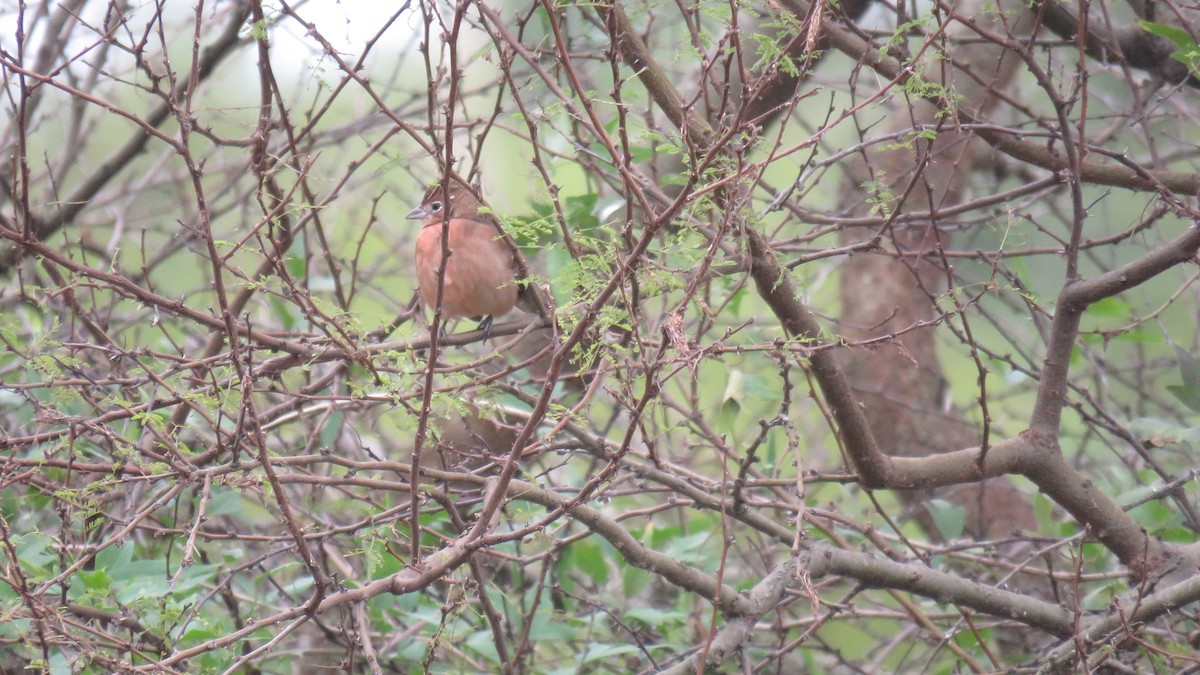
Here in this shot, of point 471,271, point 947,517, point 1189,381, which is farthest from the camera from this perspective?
point 471,271

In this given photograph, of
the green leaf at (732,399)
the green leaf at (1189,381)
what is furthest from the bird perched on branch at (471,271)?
the green leaf at (1189,381)

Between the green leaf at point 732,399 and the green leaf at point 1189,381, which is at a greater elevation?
the green leaf at point 1189,381

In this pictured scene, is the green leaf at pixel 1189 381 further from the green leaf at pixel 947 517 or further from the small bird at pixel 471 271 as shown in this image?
the small bird at pixel 471 271

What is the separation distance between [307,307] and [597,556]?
7.04ft

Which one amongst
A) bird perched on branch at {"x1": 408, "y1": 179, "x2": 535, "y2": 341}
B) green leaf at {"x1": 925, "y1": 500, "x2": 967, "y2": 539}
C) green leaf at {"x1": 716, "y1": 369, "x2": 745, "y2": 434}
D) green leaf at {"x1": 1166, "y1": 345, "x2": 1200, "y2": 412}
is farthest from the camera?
bird perched on branch at {"x1": 408, "y1": 179, "x2": 535, "y2": 341}

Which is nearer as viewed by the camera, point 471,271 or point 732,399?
point 732,399

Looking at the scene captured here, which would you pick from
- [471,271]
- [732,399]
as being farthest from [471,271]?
[732,399]

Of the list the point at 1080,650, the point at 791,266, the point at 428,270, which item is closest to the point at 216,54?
the point at 428,270

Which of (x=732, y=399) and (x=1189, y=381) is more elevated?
(x=1189, y=381)

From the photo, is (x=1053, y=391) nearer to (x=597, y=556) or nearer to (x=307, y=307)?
(x=597, y=556)

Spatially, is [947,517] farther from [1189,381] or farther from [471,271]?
[471,271]

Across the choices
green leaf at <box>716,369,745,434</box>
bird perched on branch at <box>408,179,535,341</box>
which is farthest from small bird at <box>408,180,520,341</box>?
green leaf at <box>716,369,745,434</box>

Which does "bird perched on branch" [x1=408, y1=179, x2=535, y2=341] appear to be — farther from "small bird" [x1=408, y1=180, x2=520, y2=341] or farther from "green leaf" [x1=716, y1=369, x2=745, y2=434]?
"green leaf" [x1=716, y1=369, x2=745, y2=434]

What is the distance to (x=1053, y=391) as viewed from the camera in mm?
3545
